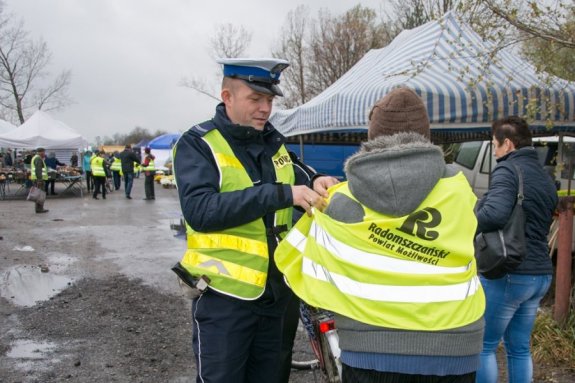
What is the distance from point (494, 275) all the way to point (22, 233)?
10806 mm

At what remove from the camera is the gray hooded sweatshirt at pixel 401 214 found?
1.77 metres

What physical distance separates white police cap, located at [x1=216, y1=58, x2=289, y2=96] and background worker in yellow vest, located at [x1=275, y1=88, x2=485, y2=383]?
0.76 meters

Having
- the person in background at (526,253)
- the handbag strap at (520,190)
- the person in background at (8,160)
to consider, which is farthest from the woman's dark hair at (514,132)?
the person in background at (8,160)

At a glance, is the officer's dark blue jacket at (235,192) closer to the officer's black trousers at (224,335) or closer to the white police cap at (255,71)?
the officer's black trousers at (224,335)

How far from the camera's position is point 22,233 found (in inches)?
447

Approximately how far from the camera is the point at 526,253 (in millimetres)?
3268

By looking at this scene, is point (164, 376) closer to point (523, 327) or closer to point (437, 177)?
point (523, 327)

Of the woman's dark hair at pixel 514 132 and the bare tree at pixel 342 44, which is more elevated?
the bare tree at pixel 342 44

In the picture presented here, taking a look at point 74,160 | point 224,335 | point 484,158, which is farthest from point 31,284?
point 74,160

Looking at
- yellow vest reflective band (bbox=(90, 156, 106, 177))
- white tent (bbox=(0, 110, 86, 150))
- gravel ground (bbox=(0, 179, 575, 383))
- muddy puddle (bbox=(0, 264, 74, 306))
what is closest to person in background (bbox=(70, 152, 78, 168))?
white tent (bbox=(0, 110, 86, 150))

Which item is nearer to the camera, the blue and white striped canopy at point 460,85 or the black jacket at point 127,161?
the blue and white striped canopy at point 460,85

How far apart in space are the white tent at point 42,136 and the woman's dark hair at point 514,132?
21487 millimetres

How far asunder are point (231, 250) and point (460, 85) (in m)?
3.79

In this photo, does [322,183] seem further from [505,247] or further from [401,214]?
[505,247]
